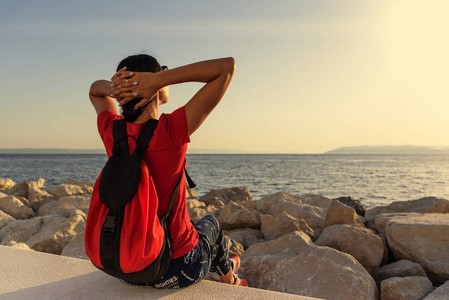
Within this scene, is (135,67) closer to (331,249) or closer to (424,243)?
(331,249)

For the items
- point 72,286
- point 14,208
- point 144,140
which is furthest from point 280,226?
point 14,208

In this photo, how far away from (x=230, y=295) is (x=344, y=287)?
117 cm

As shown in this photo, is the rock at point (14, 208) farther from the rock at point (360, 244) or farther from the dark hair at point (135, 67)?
the dark hair at point (135, 67)

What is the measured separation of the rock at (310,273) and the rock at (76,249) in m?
1.74

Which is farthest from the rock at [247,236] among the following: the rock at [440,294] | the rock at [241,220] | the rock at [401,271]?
the rock at [440,294]

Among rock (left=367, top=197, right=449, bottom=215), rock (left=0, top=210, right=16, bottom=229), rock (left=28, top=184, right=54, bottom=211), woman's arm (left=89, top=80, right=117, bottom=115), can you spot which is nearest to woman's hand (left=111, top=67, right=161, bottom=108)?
woman's arm (left=89, top=80, right=117, bottom=115)

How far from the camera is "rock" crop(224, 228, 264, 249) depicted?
4645 mm

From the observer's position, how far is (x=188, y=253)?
6.53 ft

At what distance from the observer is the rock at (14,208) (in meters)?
6.16

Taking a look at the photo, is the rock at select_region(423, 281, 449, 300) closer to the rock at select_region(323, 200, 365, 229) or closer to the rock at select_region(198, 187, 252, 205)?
the rock at select_region(323, 200, 365, 229)

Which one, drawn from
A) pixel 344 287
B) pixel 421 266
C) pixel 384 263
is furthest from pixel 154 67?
pixel 384 263

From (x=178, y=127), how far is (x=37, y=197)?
6.78 meters

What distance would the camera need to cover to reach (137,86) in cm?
182

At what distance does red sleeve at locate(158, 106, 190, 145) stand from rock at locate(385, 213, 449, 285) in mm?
2858
